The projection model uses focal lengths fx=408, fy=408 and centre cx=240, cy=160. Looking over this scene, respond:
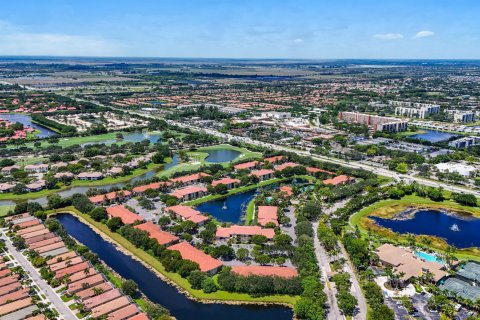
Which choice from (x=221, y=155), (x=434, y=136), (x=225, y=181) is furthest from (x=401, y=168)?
(x=434, y=136)

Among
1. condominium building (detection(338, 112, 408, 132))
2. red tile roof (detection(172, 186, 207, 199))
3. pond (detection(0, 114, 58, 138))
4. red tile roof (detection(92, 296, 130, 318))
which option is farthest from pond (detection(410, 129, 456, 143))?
pond (detection(0, 114, 58, 138))

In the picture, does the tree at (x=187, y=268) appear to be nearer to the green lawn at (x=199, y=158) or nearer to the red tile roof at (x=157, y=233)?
the red tile roof at (x=157, y=233)

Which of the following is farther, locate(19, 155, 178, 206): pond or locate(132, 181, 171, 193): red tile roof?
locate(132, 181, 171, 193): red tile roof

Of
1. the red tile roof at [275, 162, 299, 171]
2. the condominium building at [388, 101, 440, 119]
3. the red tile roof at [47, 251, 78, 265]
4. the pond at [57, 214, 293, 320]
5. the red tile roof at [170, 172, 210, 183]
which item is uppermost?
the condominium building at [388, 101, 440, 119]

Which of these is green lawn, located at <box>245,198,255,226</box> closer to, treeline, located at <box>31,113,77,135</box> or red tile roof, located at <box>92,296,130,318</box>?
red tile roof, located at <box>92,296,130,318</box>

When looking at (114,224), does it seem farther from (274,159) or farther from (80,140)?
(80,140)

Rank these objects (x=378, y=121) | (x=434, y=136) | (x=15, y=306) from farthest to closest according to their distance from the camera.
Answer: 1. (x=378, y=121)
2. (x=434, y=136)
3. (x=15, y=306)

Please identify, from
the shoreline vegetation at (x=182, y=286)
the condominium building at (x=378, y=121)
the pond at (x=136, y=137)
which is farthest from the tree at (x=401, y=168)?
the pond at (x=136, y=137)
